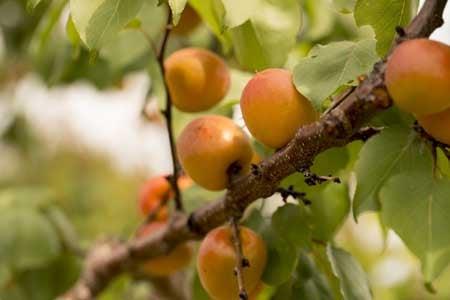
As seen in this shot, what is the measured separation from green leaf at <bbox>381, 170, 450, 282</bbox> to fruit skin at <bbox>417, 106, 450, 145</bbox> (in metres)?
0.04

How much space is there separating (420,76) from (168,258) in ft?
2.27

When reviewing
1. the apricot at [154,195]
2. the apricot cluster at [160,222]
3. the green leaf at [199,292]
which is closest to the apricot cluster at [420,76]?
the green leaf at [199,292]

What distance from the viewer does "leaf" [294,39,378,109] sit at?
73 centimetres

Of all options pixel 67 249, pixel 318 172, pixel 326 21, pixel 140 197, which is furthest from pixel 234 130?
pixel 67 249

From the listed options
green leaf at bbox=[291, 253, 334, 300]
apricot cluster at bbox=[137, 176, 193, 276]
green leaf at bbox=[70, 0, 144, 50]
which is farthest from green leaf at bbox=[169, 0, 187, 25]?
apricot cluster at bbox=[137, 176, 193, 276]

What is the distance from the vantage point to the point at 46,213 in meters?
1.63

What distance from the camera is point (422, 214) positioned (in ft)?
2.24

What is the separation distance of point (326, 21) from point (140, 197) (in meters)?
0.45

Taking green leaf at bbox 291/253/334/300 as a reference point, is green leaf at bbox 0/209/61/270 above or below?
below

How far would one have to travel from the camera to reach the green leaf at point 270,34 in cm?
89

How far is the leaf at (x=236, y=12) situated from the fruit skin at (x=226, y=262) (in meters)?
0.22

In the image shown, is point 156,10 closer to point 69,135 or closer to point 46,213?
point 46,213

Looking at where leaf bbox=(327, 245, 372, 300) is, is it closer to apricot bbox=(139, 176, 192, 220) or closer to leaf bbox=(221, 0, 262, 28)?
leaf bbox=(221, 0, 262, 28)

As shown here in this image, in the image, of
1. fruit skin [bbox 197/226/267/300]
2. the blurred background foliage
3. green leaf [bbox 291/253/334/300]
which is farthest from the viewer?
the blurred background foliage
